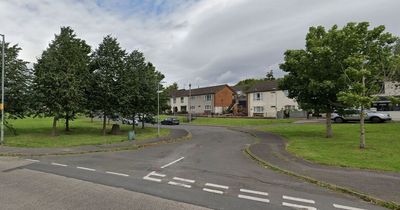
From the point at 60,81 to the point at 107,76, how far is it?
4.03 meters

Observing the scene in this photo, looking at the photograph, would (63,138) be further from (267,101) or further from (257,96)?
(257,96)

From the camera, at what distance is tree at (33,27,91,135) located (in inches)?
1104

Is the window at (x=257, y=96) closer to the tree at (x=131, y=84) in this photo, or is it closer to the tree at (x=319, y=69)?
the tree at (x=131, y=84)

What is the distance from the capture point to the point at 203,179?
1136 centimetres

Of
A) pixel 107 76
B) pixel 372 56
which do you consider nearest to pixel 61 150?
pixel 107 76

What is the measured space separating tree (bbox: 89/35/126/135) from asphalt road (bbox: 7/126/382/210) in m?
13.2

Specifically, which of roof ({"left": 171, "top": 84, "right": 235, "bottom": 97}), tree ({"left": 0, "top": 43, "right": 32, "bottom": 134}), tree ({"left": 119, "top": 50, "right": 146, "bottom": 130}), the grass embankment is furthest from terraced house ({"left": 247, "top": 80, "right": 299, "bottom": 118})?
tree ({"left": 0, "top": 43, "right": 32, "bottom": 134})

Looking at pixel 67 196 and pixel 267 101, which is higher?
pixel 267 101

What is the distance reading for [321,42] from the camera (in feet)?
→ 78.6

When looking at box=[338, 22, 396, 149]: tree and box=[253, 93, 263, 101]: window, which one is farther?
box=[253, 93, 263, 101]: window

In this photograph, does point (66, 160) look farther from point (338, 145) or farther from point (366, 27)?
point (366, 27)

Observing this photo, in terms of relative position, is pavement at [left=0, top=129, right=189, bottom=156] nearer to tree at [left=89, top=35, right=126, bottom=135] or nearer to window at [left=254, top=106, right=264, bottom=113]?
tree at [left=89, top=35, right=126, bottom=135]

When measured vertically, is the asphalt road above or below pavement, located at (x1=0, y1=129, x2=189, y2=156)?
below

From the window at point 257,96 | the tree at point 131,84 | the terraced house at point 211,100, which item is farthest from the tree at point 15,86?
the terraced house at point 211,100
